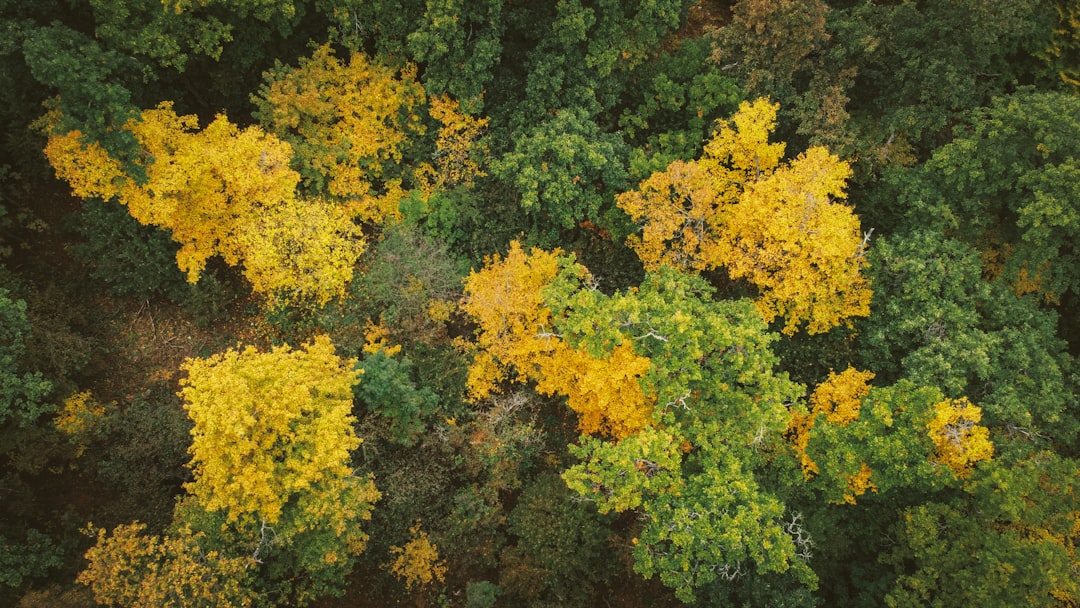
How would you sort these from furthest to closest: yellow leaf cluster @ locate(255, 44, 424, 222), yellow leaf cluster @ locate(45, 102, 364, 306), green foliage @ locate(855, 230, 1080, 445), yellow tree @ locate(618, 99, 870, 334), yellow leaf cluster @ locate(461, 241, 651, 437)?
yellow leaf cluster @ locate(255, 44, 424, 222) < yellow leaf cluster @ locate(45, 102, 364, 306) < yellow tree @ locate(618, 99, 870, 334) < green foliage @ locate(855, 230, 1080, 445) < yellow leaf cluster @ locate(461, 241, 651, 437)

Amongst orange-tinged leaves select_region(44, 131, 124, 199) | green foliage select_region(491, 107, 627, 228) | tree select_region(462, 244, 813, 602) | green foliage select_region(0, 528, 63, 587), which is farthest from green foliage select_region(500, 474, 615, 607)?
orange-tinged leaves select_region(44, 131, 124, 199)

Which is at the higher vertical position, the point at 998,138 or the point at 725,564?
the point at 998,138

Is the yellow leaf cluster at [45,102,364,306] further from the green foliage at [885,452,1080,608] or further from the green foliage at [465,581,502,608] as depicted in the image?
the green foliage at [885,452,1080,608]

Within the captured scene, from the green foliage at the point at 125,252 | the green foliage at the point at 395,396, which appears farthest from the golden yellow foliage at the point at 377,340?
the green foliage at the point at 125,252

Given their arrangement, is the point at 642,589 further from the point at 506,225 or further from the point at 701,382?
the point at 506,225

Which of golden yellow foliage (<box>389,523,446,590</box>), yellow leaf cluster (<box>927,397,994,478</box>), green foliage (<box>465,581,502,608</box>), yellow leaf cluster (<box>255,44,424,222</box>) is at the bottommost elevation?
green foliage (<box>465,581,502,608</box>)

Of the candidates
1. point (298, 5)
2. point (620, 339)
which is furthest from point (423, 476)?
point (298, 5)

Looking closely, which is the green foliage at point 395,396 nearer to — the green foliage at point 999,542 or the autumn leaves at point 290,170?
the autumn leaves at point 290,170

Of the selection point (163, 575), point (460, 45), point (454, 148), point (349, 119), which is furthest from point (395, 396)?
point (460, 45)
